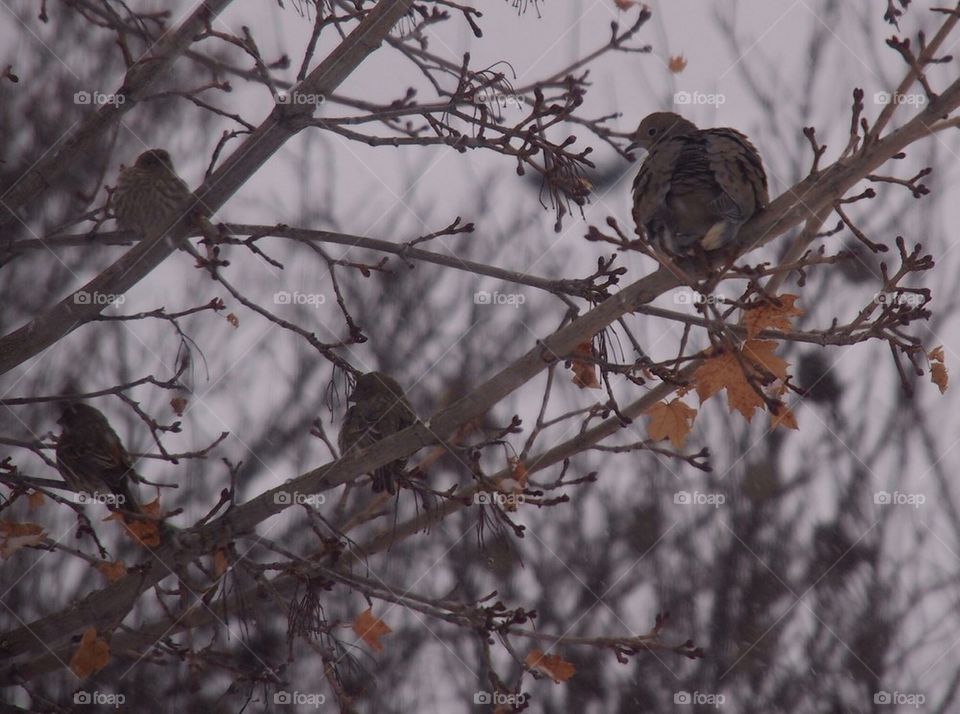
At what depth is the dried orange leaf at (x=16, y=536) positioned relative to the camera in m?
2.85

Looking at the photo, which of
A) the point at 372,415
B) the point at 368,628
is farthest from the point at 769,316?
the point at 372,415

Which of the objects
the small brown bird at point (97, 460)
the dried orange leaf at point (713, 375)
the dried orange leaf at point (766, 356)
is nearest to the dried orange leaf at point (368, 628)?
the small brown bird at point (97, 460)

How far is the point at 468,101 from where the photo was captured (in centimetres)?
297

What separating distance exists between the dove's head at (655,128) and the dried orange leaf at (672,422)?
117cm

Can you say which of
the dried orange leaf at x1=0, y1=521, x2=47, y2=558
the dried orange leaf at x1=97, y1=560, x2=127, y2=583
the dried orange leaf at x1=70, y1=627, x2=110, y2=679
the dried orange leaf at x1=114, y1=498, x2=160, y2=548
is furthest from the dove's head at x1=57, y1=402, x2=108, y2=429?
the dried orange leaf at x1=70, y1=627, x2=110, y2=679

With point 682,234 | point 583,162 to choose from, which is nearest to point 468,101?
point 583,162

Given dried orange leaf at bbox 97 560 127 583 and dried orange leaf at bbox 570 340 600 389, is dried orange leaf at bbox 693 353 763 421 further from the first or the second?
dried orange leaf at bbox 97 560 127 583

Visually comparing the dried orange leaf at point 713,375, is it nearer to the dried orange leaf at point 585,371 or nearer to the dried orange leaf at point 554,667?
the dried orange leaf at point 585,371

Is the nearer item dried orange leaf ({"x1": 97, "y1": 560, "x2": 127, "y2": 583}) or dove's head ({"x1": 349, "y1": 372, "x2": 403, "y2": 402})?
dried orange leaf ({"x1": 97, "y1": 560, "x2": 127, "y2": 583})

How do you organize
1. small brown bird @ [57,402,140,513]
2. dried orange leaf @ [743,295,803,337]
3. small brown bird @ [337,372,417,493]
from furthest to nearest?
1. small brown bird @ [57,402,140,513]
2. small brown bird @ [337,372,417,493]
3. dried orange leaf @ [743,295,803,337]

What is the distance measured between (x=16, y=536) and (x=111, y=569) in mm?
425

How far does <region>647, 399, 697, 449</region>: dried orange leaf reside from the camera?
Answer: 9.98 feet

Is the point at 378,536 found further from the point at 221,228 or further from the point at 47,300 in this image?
the point at 47,300

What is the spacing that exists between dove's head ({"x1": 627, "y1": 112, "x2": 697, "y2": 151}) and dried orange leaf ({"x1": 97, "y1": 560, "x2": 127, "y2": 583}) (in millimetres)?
2310
